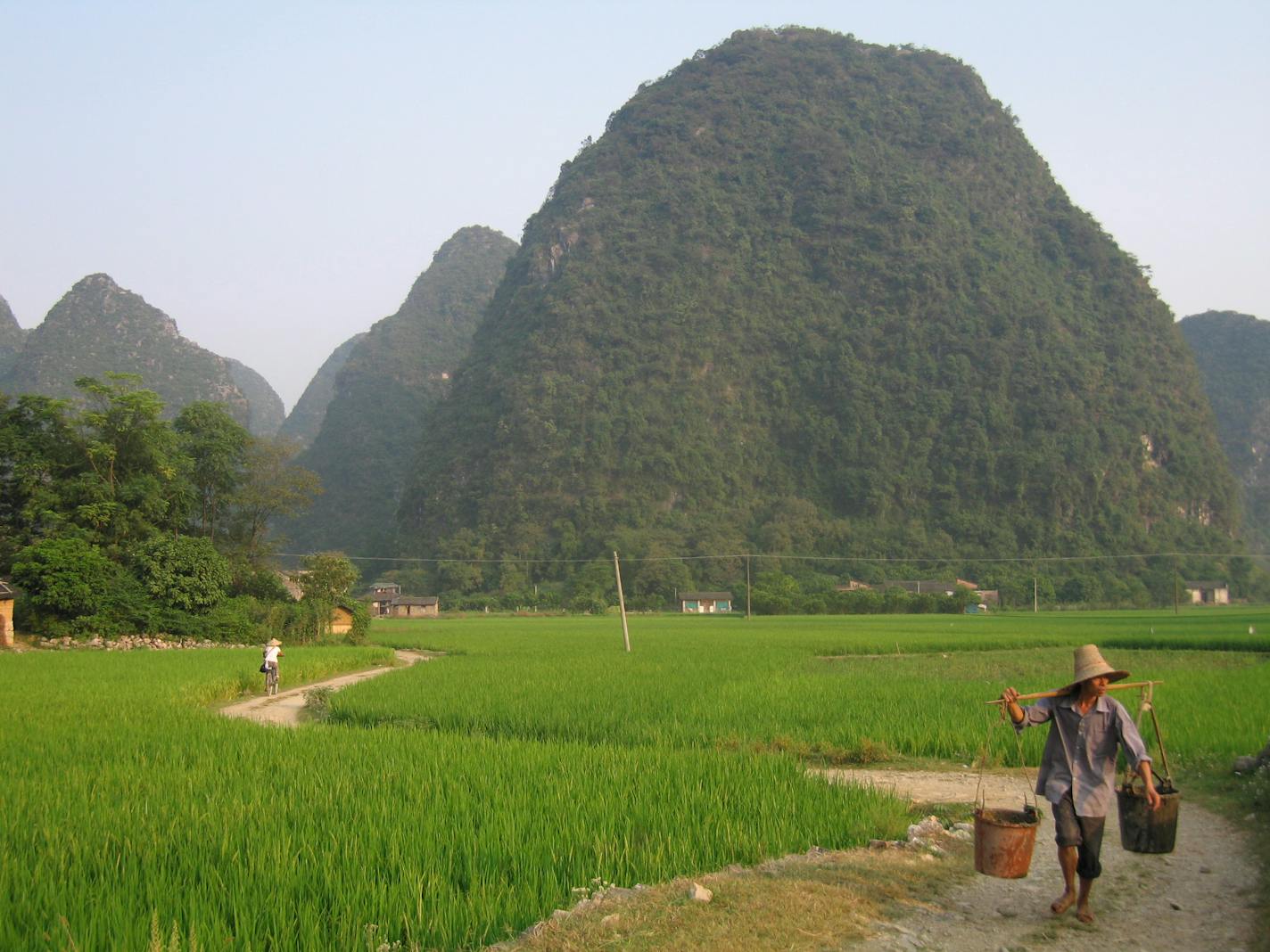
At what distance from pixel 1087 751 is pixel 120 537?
3202 centimetres

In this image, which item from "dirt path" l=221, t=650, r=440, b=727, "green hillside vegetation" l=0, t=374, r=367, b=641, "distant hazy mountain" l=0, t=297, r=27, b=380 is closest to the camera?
"dirt path" l=221, t=650, r=440, b=727

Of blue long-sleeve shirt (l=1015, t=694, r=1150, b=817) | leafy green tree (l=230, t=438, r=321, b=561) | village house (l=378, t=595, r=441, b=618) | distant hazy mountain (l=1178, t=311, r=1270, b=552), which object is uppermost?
distant hazy mountain (l=1178, t=311, r=1270, b=552)

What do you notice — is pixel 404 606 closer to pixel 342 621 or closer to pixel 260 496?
pixel 260 496

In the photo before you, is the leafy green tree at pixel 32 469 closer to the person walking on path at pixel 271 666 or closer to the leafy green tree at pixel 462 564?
the person walking on path at pixel 271 666

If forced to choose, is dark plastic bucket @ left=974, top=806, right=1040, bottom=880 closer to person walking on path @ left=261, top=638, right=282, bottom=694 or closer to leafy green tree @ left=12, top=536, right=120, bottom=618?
person walking on path @ left=261, top=638, right=282, bottom=694

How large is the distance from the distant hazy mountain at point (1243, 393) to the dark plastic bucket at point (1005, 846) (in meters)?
104

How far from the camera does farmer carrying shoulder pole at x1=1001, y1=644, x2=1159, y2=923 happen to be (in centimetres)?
457

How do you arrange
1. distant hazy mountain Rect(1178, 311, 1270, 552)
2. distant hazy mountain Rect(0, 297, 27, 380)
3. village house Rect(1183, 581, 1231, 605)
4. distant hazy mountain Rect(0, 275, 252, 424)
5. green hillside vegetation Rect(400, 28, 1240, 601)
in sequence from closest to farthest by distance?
village house Rect(1183, 581, 1231, 605), green hillside vegetation Rect(400, 28, 1240, 601), distant hazy mountain Rect(0, 275, 252, 424), distant hazy mountain Rect(1178, 311, 1270, 552), distant hazy mountain Rect(0, 297, 27, 380)

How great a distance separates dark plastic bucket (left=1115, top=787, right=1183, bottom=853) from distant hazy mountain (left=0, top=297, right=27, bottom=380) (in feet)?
437

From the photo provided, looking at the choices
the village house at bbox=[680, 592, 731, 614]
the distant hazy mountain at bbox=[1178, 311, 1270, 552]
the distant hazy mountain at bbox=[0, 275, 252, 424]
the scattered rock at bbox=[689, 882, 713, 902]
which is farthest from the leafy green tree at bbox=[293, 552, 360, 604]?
the distant hazy mountain at bbox=[1178, 311, 1270, 552]

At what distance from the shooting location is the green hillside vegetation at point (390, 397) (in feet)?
346

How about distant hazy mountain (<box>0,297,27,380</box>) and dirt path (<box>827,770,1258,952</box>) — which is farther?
distant hazy mountain (<box>0,297,27,380</box>)

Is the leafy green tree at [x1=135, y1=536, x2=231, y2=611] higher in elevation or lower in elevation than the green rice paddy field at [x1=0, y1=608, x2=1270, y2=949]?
higher

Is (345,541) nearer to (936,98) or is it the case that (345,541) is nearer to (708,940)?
(936,98)
